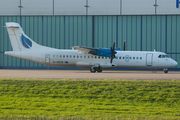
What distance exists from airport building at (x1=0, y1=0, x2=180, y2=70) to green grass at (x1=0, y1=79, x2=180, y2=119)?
81.8ft

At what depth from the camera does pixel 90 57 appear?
3219cm

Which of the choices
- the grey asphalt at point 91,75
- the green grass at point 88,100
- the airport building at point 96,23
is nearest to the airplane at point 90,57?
the grey asphalt at point 91,75

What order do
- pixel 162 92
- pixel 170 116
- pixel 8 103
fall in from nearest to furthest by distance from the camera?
pixel 170 116 → pixel 8 103 → pixel 162 92

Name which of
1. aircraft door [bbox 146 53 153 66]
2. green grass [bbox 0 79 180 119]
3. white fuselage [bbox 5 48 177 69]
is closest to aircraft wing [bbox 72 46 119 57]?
white fuselage [bbox 5 48 177 69]

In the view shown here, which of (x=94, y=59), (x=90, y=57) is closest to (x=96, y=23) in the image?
(x=90, y=57)

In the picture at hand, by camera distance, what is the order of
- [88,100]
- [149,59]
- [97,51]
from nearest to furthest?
[88,100]
[149,59]
[97,51]

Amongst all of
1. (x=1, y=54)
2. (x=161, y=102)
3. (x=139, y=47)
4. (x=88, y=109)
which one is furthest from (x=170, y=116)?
(x=1, y=54)

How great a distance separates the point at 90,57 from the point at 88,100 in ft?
62.7

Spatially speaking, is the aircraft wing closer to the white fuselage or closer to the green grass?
the white fuselage

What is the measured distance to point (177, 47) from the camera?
39625mm

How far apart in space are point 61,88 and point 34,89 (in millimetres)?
1710

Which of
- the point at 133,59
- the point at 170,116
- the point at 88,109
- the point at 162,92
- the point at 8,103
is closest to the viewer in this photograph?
the point at 170,116

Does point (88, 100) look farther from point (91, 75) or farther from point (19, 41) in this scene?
point (19, 41)

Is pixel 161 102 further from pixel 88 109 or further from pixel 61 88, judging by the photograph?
pixel 61 88
